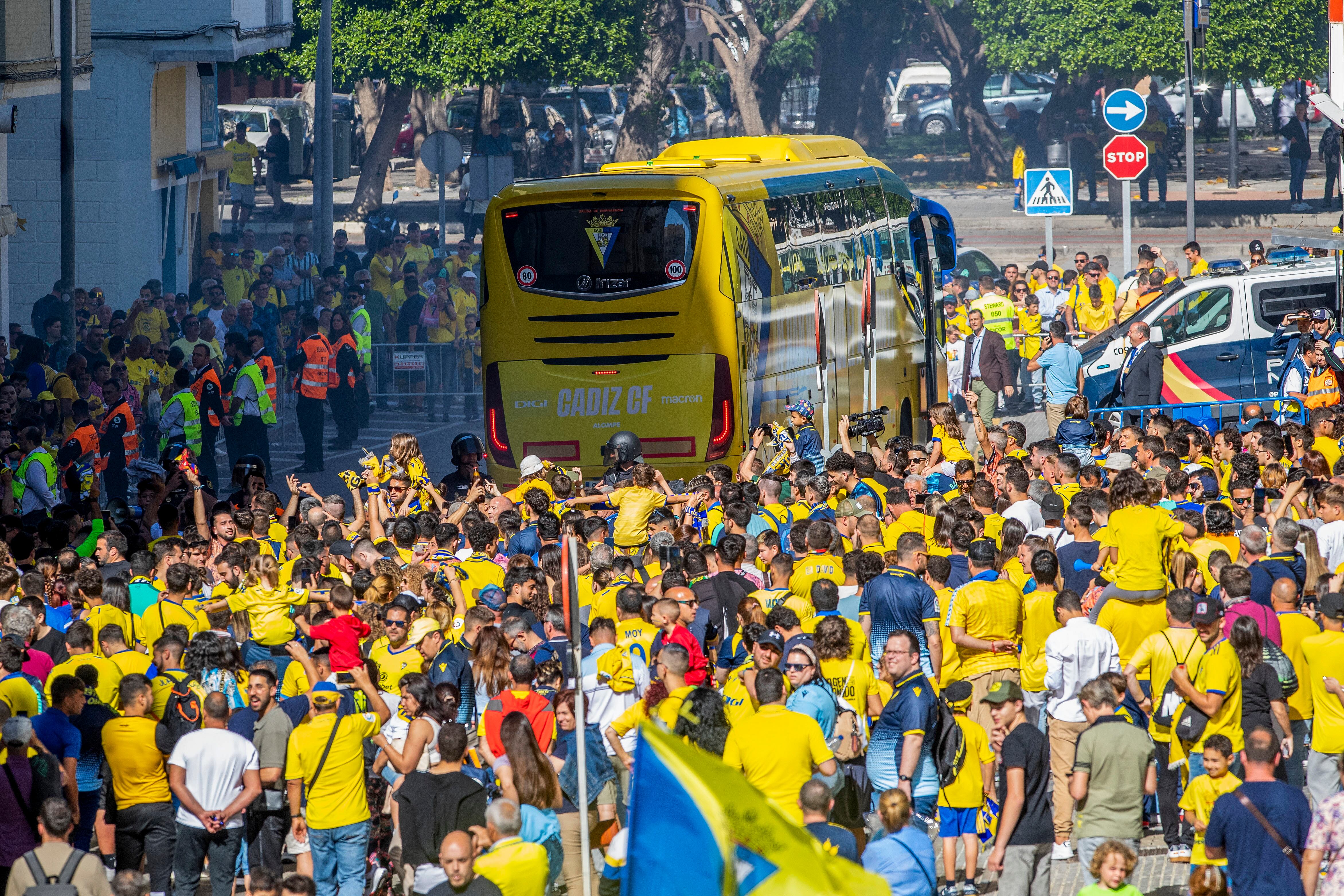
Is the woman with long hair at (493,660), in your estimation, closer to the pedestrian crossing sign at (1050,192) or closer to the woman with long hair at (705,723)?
the woman with long hair at (705,723)

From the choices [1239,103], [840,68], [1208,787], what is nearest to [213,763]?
[1208,787]

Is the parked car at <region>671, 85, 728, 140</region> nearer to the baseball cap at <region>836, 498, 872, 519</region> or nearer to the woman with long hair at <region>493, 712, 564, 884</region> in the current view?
the baseball cap at <region>836, 498, 872, 519</region>

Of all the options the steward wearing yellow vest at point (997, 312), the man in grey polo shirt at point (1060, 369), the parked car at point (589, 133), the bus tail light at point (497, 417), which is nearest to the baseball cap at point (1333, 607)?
the bus tail light at point (497, 417)

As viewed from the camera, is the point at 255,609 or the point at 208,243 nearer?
the point at 255,609

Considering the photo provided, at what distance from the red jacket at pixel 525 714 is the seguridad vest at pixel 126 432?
8863mm

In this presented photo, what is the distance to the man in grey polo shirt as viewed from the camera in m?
20.2

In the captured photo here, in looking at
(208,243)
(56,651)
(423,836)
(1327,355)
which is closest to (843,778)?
(423,836)

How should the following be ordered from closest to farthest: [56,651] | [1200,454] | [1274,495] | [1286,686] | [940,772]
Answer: [940,772]
[1286,686]
[56,651]
[1274,495]
[1200,454]

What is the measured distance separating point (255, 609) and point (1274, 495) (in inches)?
289

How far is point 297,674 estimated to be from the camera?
9.97 meters

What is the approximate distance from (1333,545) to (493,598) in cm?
529

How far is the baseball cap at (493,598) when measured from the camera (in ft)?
35.6

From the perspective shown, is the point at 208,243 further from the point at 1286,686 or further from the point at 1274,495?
the point at 1286,686

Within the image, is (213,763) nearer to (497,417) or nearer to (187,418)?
(497,417)
